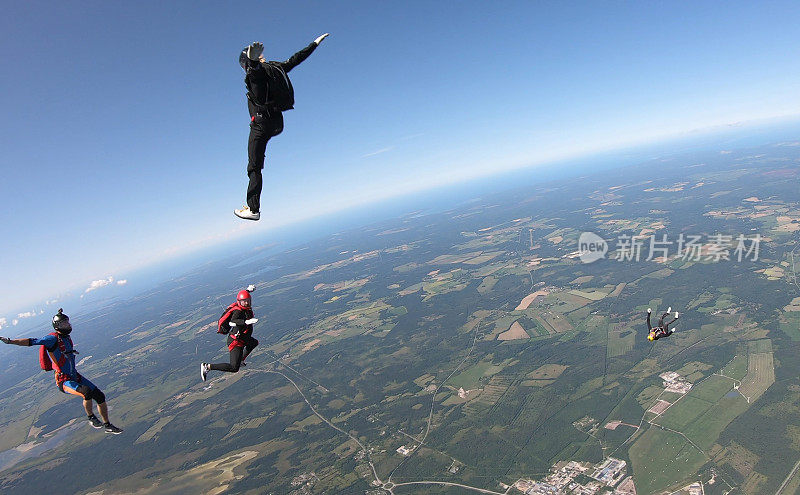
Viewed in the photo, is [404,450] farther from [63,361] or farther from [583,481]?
[63,361]

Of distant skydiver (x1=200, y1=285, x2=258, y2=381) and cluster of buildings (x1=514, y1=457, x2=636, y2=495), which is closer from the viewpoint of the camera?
distant skydiver (x1=200, y1=285, x2=258, y2=381)

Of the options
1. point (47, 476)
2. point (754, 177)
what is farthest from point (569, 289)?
point (754, 177)

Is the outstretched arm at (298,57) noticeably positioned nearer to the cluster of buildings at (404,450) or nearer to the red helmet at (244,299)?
the red helmet at (244,299)

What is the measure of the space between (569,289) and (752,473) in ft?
199

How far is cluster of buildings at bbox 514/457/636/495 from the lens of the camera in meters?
38.5

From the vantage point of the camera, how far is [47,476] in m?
65.5

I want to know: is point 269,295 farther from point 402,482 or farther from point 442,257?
point 402,482

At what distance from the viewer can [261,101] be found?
673cm

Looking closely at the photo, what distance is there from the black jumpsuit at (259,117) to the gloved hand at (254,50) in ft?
0.37

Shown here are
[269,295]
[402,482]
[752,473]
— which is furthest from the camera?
[269,295]

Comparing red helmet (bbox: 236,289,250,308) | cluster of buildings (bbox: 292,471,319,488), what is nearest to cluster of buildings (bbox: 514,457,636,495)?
cluster of buildings (bbox: 292,471,319,488)

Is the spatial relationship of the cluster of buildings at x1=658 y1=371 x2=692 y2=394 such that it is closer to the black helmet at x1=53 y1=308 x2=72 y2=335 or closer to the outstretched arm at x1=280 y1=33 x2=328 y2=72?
the outstretched arm at x1=280 y1=33 x2=328 y2=72

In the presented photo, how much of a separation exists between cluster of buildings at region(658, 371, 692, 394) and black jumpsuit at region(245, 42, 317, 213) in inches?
2705

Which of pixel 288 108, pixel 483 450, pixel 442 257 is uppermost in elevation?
pixel 288 108
